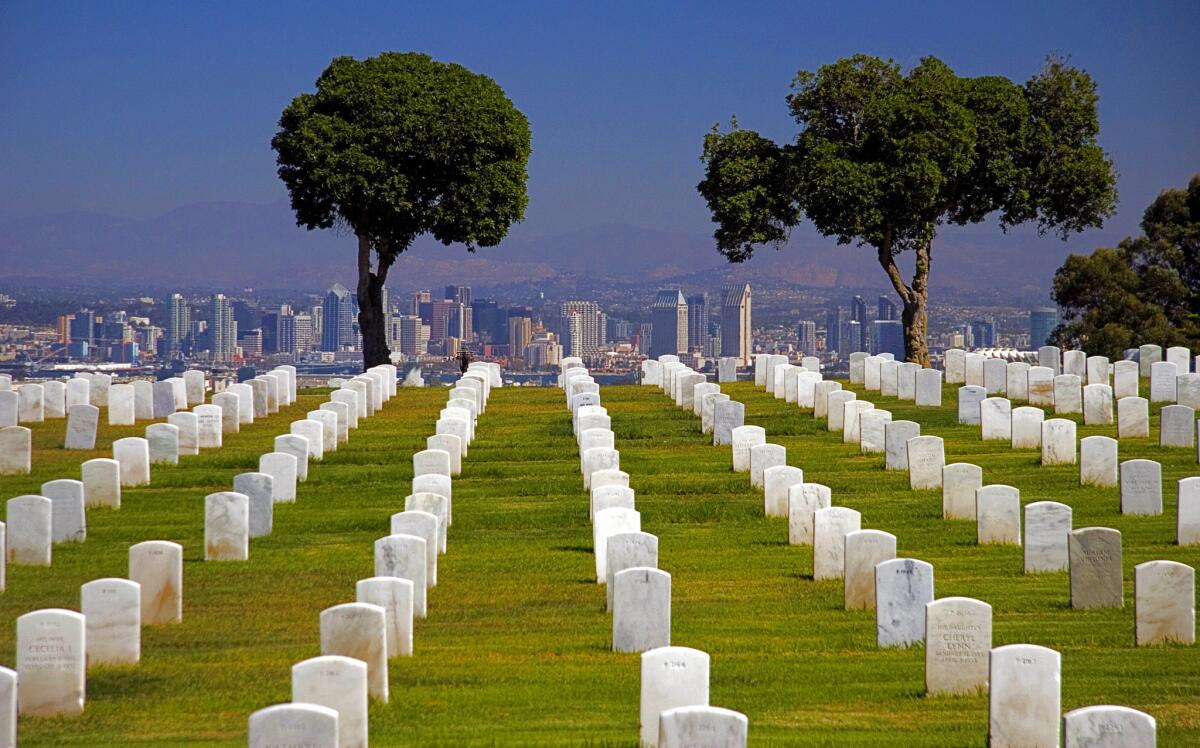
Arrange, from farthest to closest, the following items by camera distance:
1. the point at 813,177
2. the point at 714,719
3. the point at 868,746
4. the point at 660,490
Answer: the point at 813,177, the point at 660,490, the point at 868,746, the point at 714,719

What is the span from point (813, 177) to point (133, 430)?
77.9 feet

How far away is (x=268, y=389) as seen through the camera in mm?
38750

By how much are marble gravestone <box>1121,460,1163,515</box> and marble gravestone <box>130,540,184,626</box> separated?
13.1 meters

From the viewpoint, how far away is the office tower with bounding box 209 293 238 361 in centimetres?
9575

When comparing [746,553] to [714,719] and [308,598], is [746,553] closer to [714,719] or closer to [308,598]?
[308,598]

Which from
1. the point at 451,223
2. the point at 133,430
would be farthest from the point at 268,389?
the point at 451,223

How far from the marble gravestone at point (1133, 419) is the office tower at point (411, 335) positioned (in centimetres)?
6954

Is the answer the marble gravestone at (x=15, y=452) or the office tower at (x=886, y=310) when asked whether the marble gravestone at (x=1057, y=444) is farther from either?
the office tower at (x=886, y=310)

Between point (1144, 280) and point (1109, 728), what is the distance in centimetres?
5418

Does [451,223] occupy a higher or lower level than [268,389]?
higher

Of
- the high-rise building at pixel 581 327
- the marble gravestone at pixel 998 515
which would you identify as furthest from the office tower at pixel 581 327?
the marble gravestone at pixel 998 515

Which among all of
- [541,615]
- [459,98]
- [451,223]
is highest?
[459,98]

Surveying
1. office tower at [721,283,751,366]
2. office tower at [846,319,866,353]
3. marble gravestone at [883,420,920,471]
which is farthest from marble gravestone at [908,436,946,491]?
office tower at [846,319,866,353]

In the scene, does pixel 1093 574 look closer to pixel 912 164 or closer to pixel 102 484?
pixel 102 484
